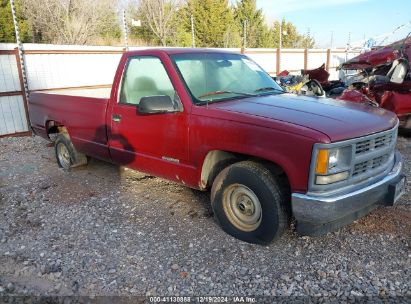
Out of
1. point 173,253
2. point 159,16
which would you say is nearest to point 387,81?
point 173,253

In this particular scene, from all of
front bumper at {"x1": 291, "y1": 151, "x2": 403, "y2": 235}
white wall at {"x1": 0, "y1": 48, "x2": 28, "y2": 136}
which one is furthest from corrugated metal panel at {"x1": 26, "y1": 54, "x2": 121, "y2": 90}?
front bumper at {"x1": 291, "y1": 151, "x2": 403, "y2": 235}

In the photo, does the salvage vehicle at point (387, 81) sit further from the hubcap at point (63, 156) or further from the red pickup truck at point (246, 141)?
the hubcap at point (63, 156)

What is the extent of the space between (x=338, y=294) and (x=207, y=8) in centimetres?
2886

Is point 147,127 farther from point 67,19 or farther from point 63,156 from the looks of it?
point 67,19

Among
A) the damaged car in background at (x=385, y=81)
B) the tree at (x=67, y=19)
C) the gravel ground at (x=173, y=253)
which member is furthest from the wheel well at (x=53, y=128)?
the tree at (x=67, y=19)

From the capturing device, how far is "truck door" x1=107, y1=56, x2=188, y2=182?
13.2ft

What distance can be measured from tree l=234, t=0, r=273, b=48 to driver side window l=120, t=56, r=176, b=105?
1185 inches

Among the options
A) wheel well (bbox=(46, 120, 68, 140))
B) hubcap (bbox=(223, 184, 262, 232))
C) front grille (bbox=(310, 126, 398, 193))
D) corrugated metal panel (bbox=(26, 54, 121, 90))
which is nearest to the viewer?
front grille (bbox=(310, 126, 398, 193))

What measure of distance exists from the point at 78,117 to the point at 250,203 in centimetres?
308

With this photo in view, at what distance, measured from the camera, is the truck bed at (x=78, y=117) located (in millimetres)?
5043

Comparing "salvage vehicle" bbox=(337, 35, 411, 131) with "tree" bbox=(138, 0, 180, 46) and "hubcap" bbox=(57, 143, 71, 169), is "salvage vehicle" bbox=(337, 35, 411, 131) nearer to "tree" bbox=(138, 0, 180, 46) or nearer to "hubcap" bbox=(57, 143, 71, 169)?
"hubcap" bbox=(57, 143, 71, 169)

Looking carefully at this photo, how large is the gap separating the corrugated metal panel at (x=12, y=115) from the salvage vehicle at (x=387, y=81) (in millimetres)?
7643

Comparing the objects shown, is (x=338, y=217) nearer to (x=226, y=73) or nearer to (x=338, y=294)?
(x=338, y=294)

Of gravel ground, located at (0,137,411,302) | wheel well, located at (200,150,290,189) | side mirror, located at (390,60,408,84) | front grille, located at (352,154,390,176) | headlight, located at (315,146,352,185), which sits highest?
side mirror, located at (390,60,408,84)
